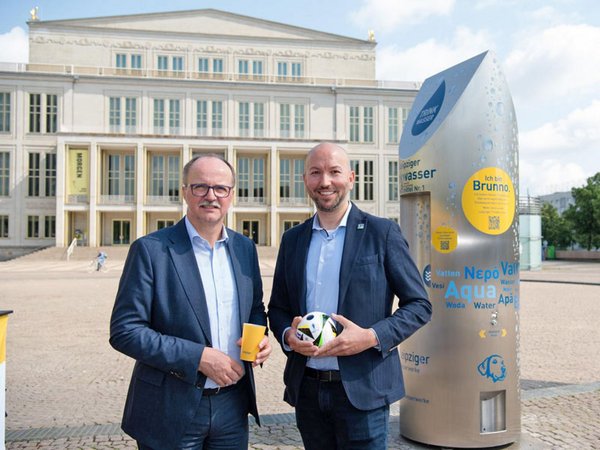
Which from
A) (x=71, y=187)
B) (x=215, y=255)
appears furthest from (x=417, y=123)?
(x=71, y=187)

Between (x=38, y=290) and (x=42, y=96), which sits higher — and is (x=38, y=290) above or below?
below

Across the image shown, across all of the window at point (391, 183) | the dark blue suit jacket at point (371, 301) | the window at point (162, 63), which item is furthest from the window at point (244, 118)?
the dark blue suit jacket at point (371, 301)

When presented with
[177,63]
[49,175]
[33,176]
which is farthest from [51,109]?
[177,63]

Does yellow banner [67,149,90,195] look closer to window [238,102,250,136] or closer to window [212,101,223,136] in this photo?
window [212,101,223,136]

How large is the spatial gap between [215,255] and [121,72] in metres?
54.3

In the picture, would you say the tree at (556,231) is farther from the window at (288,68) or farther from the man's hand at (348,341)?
the man's hand at (348,341)

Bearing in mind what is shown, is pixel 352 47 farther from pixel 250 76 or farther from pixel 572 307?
pixel 572 307

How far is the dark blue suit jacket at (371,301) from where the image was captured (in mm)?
2809

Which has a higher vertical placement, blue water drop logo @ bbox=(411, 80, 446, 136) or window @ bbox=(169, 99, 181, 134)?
window @ bbox=(169, 99, 181, 134)

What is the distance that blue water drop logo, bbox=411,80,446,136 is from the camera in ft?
15.8

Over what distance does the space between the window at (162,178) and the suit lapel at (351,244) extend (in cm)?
5036

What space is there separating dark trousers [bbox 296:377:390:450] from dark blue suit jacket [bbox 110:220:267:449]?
63 cm

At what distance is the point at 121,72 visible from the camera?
52.3m

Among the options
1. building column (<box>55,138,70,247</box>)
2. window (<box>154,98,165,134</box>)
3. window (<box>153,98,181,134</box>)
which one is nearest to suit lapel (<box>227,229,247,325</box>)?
building column (<box>55,138,70,247</box>)
